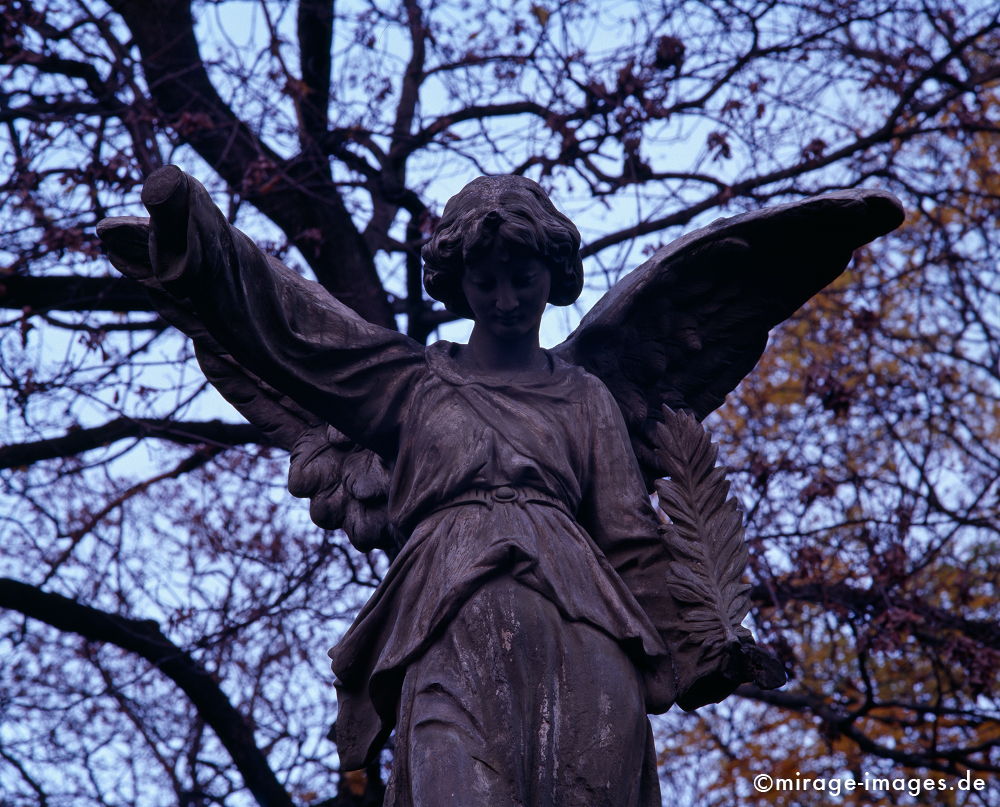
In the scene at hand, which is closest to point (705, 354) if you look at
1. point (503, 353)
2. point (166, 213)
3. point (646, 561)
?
point (503, 353)

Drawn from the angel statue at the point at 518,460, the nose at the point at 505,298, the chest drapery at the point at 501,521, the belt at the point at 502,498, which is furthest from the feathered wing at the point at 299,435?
the nose at the point at 505,298

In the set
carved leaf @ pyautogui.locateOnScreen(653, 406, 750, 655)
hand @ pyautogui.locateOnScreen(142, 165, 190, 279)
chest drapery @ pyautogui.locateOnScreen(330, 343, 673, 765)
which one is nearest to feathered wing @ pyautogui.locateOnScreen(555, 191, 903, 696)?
carved leaf @ pyautogui.locateOnScreen(653, 406, 750, 655)

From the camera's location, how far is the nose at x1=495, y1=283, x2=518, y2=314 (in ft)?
15.0

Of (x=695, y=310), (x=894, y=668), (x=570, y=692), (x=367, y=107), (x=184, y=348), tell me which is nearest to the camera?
(x=570, y=692)

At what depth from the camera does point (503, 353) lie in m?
4.77

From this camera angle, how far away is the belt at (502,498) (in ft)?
14.2

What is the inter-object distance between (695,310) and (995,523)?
637 centimetres

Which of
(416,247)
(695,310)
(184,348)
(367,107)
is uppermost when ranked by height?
(367,107)

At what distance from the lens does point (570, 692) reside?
3.98m

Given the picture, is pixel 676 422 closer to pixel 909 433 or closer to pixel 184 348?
pixel 184 348

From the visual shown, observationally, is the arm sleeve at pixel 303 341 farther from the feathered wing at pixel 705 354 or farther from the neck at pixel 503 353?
the feathered wing at pixel 705 354

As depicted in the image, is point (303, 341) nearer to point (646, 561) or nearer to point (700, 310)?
point (646, 561)

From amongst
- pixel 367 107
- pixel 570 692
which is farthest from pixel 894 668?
pixel 570 692

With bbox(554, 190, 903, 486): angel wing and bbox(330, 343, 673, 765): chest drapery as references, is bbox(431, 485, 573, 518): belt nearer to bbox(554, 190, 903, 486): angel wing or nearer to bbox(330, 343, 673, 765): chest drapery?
bbox(330, 343, 673, 765): chest drapery
